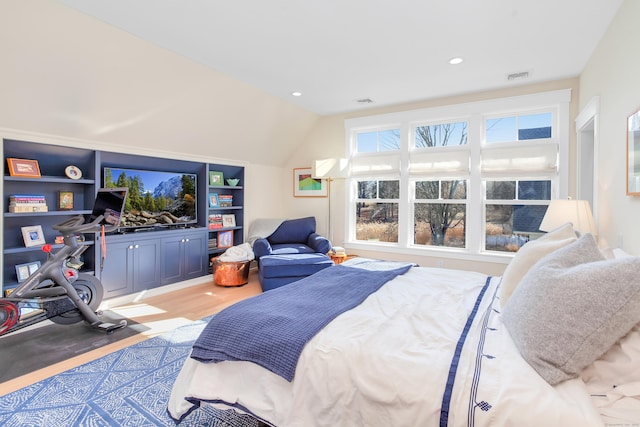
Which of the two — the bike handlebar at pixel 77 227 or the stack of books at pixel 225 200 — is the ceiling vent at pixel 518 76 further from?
the bike handlebar at pixel 77 227

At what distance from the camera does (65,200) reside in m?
3.60

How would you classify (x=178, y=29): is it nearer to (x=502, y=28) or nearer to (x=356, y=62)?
(x=356, y=62)

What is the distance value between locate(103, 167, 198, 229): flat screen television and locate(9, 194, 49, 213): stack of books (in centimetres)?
66

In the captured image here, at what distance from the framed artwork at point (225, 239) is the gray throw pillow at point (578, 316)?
4590 mm

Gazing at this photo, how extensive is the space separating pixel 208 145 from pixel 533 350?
4489 mm

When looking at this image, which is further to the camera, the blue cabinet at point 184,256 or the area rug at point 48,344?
the blue cabinet at point 184,256

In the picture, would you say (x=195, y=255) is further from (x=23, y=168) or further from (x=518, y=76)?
(x=518, y=76)

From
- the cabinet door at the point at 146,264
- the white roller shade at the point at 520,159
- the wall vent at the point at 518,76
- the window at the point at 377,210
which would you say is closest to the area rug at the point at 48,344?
the cabinet door at the point at 146,264

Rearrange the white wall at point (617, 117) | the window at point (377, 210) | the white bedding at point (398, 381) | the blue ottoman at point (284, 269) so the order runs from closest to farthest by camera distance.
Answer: the white bedding at point (398, 381), the white wall at point (617, 117), the blue ottoman at point (284, 269), the window at point (377, 210)

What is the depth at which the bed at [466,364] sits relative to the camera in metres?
1.08

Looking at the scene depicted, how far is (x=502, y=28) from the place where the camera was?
2771 millimetres

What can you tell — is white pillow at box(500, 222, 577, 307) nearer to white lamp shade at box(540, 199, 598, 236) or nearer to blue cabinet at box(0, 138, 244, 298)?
white lamp shade at box(540, 199, 598, 236)

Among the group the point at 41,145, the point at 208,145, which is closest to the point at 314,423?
the point at 41,145

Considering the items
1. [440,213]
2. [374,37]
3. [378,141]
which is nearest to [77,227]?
[374,37]
